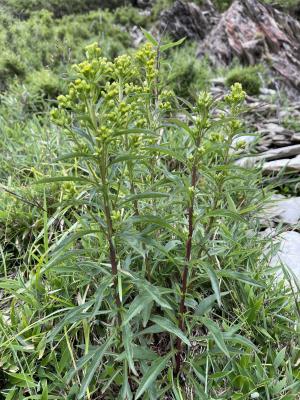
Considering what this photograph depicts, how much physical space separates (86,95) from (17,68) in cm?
515

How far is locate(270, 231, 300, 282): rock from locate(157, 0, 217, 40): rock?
Answer: 7675 millimetres

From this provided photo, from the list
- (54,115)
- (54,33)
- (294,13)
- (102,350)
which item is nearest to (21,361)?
(102,350)

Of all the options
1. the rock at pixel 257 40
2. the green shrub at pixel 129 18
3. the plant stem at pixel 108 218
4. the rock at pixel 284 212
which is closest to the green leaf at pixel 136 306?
the plant stem at pixel 108 218

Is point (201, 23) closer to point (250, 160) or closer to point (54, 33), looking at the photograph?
point (54, 33)

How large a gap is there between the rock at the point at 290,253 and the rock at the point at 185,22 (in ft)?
25.2

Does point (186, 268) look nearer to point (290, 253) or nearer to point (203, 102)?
point (203, 102)

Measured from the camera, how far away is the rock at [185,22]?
9.21m

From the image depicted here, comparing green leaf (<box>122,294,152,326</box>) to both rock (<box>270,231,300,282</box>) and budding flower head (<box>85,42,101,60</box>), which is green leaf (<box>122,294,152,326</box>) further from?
rock (<box>270,231,300,282</box>)

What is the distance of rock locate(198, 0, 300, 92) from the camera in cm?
715

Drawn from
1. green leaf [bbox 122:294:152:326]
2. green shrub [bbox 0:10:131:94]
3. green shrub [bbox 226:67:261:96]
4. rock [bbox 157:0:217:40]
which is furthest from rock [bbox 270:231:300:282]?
rock [bbox 157:0:217:40]

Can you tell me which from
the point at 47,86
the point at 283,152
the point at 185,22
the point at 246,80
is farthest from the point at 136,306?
the point at 185,22

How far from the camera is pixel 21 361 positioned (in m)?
1.71

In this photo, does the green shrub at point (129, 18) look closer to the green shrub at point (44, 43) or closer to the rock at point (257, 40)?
the green shrub at point (44, 43)

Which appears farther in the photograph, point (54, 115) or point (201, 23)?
point (201, 23)
